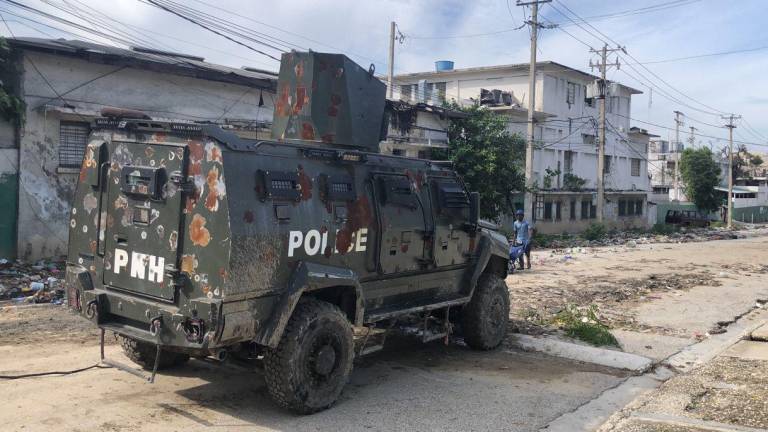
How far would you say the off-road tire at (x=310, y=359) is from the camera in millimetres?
5246

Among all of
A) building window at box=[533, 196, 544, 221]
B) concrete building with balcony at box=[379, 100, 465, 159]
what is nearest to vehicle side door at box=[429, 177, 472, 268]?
concrete building with balcony at box=[379, 100, 465, 159]

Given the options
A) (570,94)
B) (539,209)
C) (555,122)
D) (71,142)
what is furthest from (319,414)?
(570,94)

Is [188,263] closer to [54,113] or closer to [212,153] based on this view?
[212,153]

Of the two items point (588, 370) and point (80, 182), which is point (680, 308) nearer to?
point (588, 370)

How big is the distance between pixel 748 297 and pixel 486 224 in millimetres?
8432

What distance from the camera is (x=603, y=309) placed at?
11.6 meters

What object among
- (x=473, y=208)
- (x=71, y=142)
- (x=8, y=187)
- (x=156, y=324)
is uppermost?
(x=71, y=142)

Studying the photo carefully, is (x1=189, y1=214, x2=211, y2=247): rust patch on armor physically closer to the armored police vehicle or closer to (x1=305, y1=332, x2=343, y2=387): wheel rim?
the armored police vehicle

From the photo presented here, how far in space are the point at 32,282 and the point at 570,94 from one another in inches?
1323

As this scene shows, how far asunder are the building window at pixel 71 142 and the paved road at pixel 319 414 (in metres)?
7.59

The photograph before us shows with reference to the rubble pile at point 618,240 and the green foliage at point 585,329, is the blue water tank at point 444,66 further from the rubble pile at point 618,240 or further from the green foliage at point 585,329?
the green foliage at point 585,329

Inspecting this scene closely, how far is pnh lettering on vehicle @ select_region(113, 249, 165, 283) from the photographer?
17.0 ft

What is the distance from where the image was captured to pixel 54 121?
13.6m

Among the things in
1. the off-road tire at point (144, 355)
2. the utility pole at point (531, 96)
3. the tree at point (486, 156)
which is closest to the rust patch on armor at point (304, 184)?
the off-road tire at point (144, 355)
